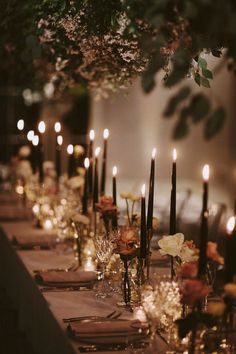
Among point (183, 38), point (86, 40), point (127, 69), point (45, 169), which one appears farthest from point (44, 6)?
point (45, 169)

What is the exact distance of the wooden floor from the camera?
12.4 ft

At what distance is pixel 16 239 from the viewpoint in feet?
15.4

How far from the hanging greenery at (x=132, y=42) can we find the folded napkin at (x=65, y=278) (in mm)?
1008

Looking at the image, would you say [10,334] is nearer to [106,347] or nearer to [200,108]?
[106,347]

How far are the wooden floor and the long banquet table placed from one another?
5cm

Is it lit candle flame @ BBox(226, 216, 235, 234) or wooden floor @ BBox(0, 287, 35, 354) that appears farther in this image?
wooden floor @ BBox(0, 287, 35, 354)

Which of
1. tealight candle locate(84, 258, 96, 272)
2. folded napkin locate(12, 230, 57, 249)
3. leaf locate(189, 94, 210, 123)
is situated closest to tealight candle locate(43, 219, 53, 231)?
folded napkin locate(12, 230, 57, 249)

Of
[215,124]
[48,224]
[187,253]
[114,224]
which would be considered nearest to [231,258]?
[187,253]

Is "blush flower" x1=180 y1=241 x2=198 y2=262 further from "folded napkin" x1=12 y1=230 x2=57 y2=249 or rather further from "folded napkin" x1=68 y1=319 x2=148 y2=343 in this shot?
"folded napkin" x1=12 y1=230 x2=57 y2=249

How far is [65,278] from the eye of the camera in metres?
3.66

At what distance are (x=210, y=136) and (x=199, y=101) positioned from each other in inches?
3.7

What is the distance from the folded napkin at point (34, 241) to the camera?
4590 mm

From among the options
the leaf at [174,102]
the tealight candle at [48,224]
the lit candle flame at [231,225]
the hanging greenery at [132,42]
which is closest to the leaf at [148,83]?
the hanging greenery at [132,42]

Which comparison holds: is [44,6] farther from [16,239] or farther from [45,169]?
[45,169]
